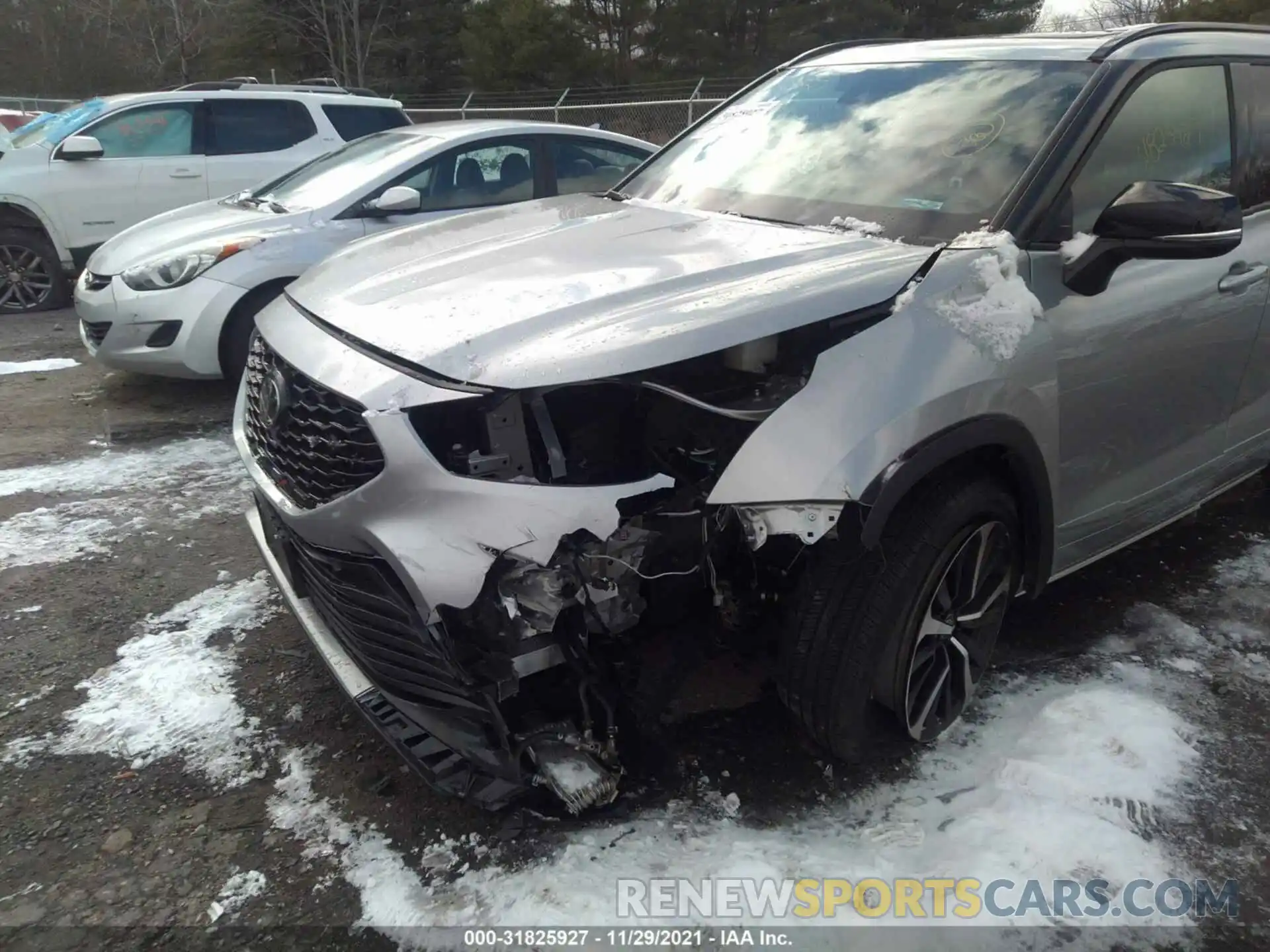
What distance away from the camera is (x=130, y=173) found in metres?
7.75

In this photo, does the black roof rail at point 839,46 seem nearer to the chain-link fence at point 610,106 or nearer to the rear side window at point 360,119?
the rear side window at point 360,119

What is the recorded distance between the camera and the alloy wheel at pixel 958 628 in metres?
2.40

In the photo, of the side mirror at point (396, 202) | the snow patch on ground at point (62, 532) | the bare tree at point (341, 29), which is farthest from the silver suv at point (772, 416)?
the bare tree at point (341, 29)

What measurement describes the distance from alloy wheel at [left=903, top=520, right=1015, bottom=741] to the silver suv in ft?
0.04

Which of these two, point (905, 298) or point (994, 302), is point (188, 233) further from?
point (994, 302)

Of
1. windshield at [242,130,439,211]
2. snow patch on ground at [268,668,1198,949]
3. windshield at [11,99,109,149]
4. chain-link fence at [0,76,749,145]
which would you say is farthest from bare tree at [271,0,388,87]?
snow patch on ground at [268,668,1198,949]

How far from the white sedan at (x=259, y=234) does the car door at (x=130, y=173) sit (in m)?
2.28

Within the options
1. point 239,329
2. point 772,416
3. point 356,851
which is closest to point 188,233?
point 239,329

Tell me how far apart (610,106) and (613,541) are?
1480 centimetres

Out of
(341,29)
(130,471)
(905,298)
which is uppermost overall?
(341,29)

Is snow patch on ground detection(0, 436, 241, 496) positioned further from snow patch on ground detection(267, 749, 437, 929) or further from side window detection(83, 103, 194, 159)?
side window detection(83, 103, 194, 159)

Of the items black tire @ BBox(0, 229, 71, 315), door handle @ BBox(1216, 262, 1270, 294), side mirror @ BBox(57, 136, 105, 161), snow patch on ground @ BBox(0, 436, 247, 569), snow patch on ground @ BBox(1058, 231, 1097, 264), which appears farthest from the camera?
black tire @ BBox(0, 229, 71, 315)

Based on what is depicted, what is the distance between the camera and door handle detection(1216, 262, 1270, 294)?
2.98 meters

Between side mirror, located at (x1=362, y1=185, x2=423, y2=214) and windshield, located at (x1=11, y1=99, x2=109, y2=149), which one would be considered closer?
side mirror, located at (x1=362, y1=185, x2=423, y2=214)
